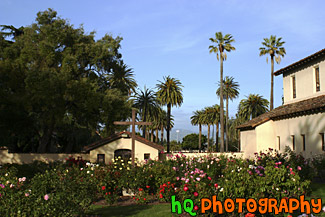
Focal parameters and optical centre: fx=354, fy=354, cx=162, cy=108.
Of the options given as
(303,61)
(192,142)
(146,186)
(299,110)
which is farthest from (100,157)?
(192,142)

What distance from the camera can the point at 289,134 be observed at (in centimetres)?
2697

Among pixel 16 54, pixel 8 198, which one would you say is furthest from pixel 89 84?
pixel 8 198

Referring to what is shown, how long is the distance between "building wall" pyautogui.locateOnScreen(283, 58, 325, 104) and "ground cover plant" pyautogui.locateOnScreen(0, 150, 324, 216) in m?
11.3

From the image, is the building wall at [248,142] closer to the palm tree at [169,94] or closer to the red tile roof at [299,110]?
the red tile roof at [299,110]

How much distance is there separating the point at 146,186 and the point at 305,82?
65.0 ft

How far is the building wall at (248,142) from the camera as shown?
31.2 metres

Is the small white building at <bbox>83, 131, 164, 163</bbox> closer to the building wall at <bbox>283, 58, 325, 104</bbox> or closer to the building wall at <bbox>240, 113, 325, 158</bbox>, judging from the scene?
the building wall at <bbox>240, 113, 325, 158</bbox>

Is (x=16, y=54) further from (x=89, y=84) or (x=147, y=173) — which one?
(x=147, y=173)

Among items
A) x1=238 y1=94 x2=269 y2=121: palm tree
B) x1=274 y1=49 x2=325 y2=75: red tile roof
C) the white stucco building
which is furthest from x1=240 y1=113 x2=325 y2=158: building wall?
x1=238 y1=94 x2=269 y2=121: palm tree

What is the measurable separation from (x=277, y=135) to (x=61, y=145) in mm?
32133

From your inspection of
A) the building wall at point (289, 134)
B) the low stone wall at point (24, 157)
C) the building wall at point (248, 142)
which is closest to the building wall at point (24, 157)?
the low stone wall at point (24, 157)

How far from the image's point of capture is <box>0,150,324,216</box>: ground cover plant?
9.07m

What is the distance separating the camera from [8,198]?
9594 millimetres

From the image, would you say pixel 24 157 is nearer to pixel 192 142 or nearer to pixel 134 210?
pixel 134 210
